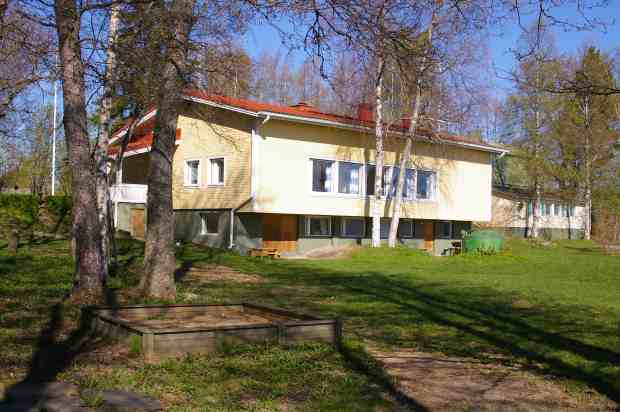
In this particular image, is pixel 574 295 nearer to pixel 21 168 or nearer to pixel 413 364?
pixel 413 364

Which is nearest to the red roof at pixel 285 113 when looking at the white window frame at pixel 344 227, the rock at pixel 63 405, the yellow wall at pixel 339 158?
the yellow wall at pixel 339 158

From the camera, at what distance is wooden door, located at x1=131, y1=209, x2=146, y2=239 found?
30078 millimetres

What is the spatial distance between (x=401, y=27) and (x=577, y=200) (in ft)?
147

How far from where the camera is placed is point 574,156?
1806 inches

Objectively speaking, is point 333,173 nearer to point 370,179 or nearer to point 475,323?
point 370,179

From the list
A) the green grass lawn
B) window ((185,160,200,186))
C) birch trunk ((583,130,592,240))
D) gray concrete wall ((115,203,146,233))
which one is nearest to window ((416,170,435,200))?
the green grass lawn

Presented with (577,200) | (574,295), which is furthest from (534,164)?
(574,295)

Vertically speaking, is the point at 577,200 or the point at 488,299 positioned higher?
the point at 577,200

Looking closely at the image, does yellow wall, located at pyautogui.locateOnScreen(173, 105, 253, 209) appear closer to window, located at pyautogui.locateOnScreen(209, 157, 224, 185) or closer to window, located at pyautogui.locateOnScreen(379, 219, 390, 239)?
window, located at pyautogui.locateOnScreen(209, 157, 224, 185)

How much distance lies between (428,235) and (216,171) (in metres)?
11.2

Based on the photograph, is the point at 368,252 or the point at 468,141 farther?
the point at 468,141

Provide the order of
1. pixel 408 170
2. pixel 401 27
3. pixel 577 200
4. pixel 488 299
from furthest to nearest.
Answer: pixel 577 200
pixel 408 170
pixel 488 299
pixel 401 27

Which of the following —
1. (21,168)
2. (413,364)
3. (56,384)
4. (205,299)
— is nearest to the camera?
(56,384)

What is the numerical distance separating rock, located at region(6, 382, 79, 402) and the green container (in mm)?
23550
